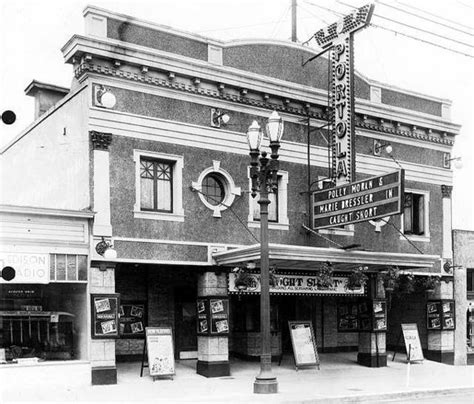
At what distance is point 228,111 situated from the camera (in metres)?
18.8

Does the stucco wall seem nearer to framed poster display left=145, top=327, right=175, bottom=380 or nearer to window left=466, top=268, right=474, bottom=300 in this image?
framed poster display left=145, top=327, right=175, bottom=380

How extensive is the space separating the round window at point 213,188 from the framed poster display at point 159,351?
3.57m

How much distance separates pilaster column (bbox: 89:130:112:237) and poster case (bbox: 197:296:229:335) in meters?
3.31

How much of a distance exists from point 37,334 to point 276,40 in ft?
34.5

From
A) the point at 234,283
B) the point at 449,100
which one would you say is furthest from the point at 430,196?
the point at 234,283

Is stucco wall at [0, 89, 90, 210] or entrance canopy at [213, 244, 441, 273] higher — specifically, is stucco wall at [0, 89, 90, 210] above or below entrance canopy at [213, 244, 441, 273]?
above

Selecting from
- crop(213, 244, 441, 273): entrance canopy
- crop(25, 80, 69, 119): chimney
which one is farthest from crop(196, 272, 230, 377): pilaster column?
crop(25, 80, 69, 119): chimney

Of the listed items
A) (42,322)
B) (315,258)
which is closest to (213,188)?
(315,258)

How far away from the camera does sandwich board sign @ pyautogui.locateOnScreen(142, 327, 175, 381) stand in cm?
1677

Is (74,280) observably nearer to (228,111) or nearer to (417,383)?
(228,111)

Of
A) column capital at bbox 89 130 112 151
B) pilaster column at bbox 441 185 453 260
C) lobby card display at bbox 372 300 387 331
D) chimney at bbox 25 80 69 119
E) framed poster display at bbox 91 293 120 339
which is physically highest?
chimney at bbox 25 80 69 119

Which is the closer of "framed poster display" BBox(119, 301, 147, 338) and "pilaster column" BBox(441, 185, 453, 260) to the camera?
"framed poster display" BBox(119, 301, 147, 338)

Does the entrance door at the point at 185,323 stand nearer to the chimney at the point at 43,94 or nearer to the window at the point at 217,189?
the window at the point at 217,189

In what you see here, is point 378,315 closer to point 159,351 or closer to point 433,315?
point 433,315
